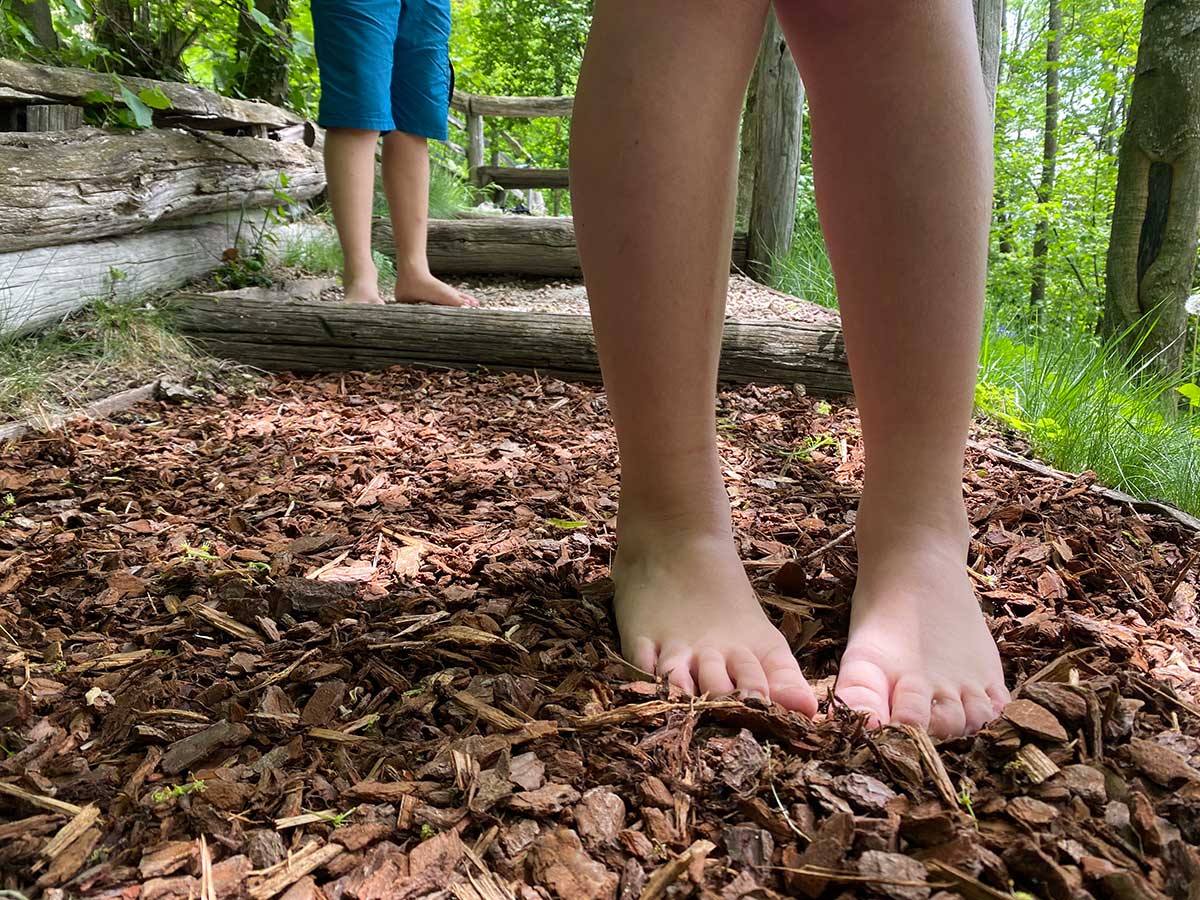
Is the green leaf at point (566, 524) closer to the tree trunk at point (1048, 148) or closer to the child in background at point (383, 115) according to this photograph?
the child in background at point (383, 115)

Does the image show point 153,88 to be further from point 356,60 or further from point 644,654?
point 644,654

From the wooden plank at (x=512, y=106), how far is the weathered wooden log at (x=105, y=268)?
6.86 metres

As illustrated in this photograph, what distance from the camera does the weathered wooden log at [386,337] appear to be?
243 cm

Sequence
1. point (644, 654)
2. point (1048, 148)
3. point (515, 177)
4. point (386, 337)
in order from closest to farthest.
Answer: point (644, 654)
point (386, 337)
point (515, 177)
point (1048, 148)

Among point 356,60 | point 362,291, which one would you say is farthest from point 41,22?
point 362,291

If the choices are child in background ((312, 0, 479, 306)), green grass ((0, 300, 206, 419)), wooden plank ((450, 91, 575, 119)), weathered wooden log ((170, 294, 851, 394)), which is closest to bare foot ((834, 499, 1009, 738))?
weathered wooden log ((170, 294, 851, 394))

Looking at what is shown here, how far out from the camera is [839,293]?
41.2 inches

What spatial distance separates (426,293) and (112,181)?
41.9 inches

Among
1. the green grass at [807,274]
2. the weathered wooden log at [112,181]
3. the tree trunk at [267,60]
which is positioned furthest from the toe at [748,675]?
the tree trunk at [267,60]

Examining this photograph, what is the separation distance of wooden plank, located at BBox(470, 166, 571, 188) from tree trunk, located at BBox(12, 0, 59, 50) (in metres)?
5.69

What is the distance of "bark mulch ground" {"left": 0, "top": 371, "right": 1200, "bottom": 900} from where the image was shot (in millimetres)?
646

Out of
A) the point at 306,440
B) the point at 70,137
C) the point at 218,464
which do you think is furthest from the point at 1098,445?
the point at 70,137

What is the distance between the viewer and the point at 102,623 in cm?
106

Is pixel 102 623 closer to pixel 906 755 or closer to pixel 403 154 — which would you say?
pixel 906 755
